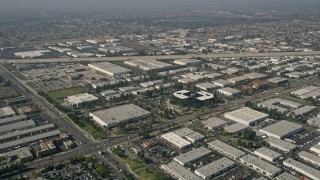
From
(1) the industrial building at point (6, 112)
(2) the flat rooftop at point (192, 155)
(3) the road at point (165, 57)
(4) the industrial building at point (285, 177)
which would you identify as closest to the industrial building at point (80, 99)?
(1) the industrial building at point (6, 112)

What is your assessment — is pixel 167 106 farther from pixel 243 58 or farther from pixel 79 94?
pixel 243 58

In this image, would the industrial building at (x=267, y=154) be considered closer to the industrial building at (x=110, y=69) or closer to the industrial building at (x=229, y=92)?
the industrial building at (x=229, y=92)

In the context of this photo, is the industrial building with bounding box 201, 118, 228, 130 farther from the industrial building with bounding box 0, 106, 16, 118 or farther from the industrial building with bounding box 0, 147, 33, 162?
the industrial building with bounding box 0, 106, 16, 118

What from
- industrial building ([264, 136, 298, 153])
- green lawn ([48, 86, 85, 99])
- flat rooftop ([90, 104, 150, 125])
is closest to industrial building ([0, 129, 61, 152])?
flat rooftop ([90, 104, 150, 125])

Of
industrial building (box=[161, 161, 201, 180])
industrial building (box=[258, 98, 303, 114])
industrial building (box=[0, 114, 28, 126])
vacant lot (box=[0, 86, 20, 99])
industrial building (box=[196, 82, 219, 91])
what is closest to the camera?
industrial building (box=[161, 161, 201, 180])

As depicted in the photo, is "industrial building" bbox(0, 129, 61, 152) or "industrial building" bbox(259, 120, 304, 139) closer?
"industrial building" bbox(0, 129, 61, 152)

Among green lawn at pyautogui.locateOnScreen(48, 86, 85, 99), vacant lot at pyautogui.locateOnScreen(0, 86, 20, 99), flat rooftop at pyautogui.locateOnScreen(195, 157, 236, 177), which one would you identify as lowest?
vacant lot at pyautogui.locateOnScreen(0, 86, 20, 99)

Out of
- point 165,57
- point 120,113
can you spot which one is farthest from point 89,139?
point 165,57
